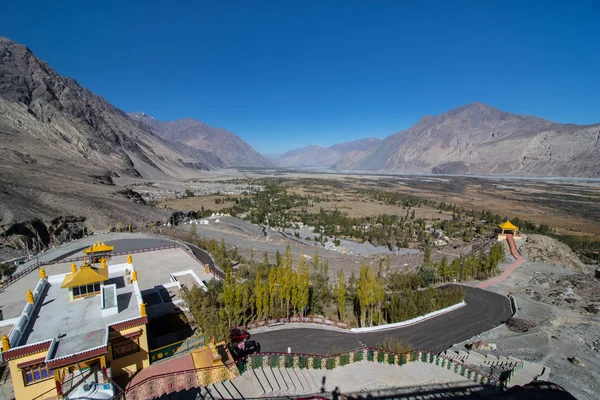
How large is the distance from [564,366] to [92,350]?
2167 centimetres

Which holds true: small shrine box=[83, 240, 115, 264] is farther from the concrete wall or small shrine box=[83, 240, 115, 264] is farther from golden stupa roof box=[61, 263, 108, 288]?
golden stupa roof box=[61, 263, 108, 288]

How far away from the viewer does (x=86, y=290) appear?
13953 mm

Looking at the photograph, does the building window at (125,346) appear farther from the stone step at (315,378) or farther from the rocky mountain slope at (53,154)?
the rocky mountain slope at (53,154)

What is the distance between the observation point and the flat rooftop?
1138cm

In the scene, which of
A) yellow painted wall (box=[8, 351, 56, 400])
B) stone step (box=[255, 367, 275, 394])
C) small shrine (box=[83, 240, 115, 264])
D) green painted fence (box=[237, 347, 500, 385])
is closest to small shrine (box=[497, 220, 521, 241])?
green painted fence (box=[237, 347, 500, 385])

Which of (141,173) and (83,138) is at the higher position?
(83,138)

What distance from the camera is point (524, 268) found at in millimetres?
31234

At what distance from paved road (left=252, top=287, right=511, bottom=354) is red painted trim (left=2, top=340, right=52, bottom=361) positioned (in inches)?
345

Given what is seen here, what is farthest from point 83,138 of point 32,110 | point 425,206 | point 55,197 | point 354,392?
point 354,392

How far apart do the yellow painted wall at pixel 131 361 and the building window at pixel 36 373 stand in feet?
5.98

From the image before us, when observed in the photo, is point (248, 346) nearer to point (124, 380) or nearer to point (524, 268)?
point (124, 380)

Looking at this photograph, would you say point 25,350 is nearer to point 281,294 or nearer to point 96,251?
point 281,294

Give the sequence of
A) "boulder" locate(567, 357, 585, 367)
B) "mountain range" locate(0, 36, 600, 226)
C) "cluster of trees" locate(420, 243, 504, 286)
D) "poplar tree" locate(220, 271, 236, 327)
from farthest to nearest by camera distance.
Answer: "mountain range" locate(0, 36, 600, 226) < "cluster of trees" locate(420, 243, 504, 286) < "poplar tree" locate(220, 271, 236, 327) < "boulder" locate(567, 357, 585, 367)

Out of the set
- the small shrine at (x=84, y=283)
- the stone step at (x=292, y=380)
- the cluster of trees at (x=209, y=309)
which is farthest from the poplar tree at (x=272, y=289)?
the small shrine at (x=84, y=283)
